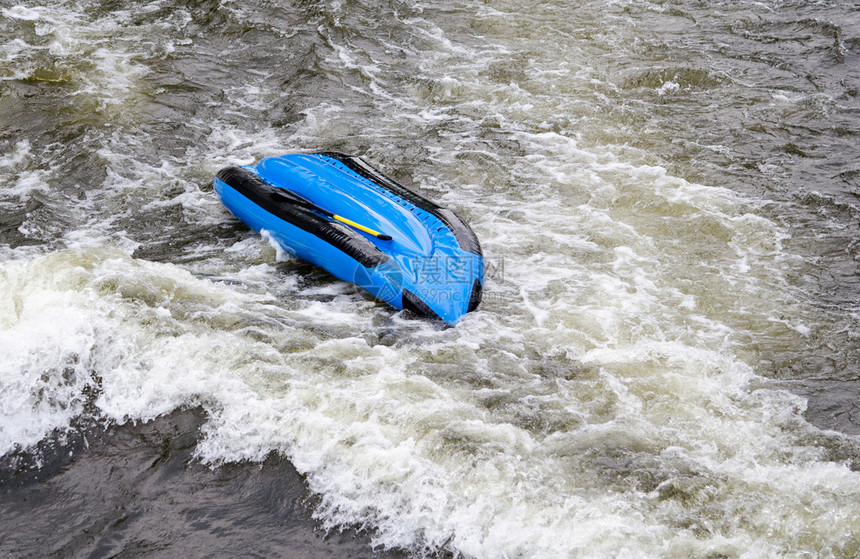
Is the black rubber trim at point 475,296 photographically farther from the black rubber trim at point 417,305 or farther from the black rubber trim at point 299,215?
the black rubber trim at point 299,215

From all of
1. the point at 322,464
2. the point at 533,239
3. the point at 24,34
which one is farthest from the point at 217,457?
the point at 24,34

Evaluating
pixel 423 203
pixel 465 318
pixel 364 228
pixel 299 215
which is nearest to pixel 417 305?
pixel 465 318

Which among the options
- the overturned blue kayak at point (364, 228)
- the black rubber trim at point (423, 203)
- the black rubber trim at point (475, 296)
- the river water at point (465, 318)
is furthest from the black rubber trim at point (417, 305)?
the black rubber trim at point (423, 203)

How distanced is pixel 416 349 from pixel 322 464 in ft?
3.74

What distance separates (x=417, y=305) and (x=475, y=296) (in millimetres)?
429

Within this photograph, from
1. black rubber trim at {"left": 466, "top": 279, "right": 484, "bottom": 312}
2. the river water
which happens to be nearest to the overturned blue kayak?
black rubber trim at {"left": 466, "top": 279, "right": 484, "bottom": 312}

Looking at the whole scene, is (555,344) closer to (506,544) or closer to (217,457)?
(506,544)

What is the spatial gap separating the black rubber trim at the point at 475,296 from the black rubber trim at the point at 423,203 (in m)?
0.27

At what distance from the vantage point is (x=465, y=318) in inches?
209

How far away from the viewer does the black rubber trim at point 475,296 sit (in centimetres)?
528

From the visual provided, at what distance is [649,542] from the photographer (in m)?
3.73

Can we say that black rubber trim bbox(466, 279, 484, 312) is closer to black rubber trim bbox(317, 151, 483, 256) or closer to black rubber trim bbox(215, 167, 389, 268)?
black rubber trim bbox(317, 151, 483, 256)

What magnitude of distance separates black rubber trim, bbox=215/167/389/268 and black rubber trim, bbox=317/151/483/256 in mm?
579

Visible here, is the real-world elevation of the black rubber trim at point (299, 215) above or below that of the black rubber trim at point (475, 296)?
above
